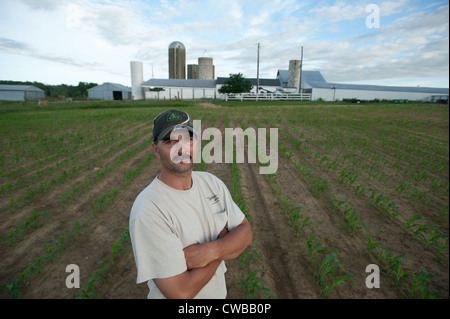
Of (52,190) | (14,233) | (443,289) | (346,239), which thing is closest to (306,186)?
(346,239)

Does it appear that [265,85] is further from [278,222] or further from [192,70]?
[278,222]

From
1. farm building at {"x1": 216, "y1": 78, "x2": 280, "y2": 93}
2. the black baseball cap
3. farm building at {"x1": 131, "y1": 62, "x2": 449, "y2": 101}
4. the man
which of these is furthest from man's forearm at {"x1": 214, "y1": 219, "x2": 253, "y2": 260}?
farm building at {"x1": 216, "y1": 78, "x2": 280, "y2": 93}

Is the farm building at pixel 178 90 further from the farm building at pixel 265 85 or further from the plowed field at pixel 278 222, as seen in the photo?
the plowed field at pixel 278 222

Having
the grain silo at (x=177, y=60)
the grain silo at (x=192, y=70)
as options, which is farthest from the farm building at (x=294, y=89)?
the grain silo at (x=192, y=70)

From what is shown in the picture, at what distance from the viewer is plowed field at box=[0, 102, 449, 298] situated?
10.4 feet

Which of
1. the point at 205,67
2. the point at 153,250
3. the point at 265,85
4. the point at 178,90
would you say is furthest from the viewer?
the point at 205,67

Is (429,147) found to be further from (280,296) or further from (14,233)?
(14,233)

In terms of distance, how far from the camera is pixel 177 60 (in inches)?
2980

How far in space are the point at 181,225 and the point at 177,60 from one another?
82093 millimetres

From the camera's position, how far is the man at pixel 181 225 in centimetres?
150

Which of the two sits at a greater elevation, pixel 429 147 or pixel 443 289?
pixel 429 147

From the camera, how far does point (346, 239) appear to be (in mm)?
4078

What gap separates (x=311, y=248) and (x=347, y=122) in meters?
14.5

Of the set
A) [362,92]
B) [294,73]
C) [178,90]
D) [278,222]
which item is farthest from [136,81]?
[278,222]
